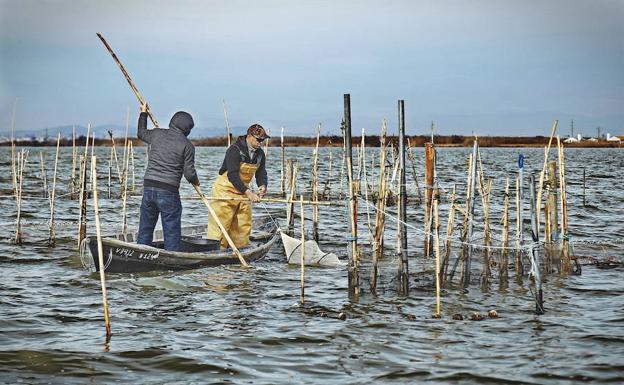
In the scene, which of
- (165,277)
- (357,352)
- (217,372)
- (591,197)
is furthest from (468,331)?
(591,197)

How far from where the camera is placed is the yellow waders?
40.1 feet

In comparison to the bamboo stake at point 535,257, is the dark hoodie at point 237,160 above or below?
above

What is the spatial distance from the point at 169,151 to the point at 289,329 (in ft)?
11.7

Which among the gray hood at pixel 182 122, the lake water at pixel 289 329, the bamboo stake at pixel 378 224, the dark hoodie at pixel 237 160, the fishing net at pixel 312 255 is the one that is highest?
the gray hood at pixel 182 122

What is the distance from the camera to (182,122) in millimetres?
10812

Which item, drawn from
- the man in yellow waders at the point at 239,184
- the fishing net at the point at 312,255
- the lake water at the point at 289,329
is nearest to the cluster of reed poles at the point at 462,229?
→ the lake water at the point at 289,329

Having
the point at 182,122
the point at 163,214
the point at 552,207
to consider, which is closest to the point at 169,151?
the point at 182,122

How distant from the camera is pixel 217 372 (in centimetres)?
701

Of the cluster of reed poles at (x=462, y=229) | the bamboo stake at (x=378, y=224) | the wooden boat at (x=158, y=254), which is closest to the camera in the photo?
the cluster of reed poles at (x=462, y=229)

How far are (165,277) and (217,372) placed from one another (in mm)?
4177

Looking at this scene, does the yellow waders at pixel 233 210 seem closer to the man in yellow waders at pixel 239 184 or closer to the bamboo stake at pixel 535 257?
the man in yellow waders at pixel 239 184

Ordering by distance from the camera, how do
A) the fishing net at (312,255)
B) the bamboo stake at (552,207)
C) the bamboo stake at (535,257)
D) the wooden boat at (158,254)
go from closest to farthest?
the bamboo stake at (535,257), the wooden boat at (158,254), the bamboo stake at (552,207), the fishing net at (312,255)

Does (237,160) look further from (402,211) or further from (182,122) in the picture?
(402,211)

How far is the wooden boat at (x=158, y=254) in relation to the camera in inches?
403
